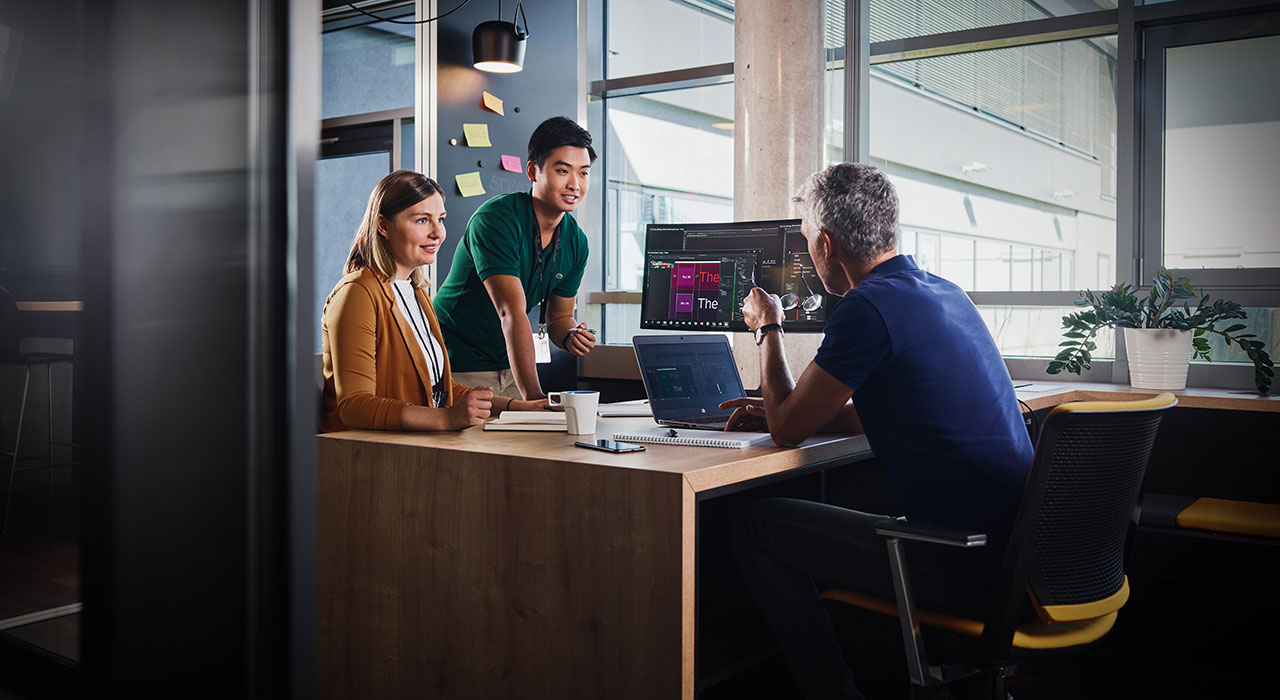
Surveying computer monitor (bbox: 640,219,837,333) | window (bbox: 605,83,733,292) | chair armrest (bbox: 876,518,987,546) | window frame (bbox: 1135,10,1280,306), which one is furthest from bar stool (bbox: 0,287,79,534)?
window (bbox: 605,83,733,292)

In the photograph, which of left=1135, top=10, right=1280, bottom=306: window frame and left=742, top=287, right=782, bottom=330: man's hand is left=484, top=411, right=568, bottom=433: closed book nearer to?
left=742, top=287, right=782, bottom=330: man's hand

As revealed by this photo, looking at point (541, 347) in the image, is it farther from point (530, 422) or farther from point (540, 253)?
point (530, 422)

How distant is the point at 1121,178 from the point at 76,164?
383 centimetres

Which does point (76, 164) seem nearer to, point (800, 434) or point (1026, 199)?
point (800, 434)

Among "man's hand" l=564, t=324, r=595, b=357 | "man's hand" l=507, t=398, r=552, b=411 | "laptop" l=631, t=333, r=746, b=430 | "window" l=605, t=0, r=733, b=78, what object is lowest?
"man's hand" l=507, t=398, r=552, b=411

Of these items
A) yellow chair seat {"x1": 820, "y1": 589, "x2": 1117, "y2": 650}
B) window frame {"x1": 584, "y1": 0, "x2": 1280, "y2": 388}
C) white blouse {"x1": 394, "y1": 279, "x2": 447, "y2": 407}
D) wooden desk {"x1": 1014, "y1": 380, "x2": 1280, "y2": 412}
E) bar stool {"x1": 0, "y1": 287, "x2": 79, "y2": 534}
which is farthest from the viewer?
window frame {"x1": 584, "y1": 0, "x2": 1280, "y2": 388}

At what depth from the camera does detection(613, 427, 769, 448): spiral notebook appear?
6.40 feet

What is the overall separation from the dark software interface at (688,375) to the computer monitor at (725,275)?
0.29ft

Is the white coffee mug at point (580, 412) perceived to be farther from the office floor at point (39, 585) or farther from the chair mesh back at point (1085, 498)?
the office floor at point (39, 585)

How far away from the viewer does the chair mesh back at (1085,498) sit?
5.21 feet

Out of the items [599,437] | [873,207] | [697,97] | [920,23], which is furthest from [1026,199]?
[599,437]

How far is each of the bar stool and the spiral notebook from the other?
122 centimetres

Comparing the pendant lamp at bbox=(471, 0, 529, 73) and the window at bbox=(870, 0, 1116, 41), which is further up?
the window at bbox=(870, 0, 1116, 41)

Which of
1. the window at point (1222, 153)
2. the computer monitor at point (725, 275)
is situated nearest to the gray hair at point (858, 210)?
the computer monitor at point (725, 275)
